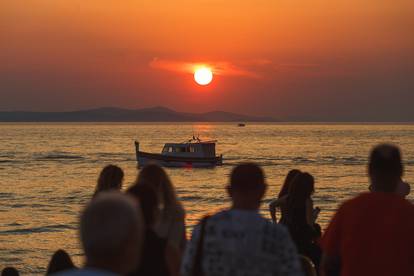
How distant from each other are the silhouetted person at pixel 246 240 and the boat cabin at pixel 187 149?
6809 cm

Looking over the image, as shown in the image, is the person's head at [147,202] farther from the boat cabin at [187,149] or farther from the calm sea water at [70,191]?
the boat cabin at [187,149]

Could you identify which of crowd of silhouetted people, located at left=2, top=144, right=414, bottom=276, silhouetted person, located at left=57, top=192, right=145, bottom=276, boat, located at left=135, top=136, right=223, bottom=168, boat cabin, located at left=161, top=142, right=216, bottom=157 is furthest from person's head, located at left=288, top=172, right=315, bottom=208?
boat cabin, located at left=161, top=142, right=216, bottom=157

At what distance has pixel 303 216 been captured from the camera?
322 inches

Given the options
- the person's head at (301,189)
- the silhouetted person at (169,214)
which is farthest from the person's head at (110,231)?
the person's head at (301,189)

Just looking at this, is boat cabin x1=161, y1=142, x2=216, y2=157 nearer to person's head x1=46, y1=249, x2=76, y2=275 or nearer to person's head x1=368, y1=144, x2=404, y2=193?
person's head x1=46, y1=249, x2=76, y2=275

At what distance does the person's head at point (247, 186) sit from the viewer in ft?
15.1

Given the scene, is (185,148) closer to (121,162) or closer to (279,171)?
(279,171)

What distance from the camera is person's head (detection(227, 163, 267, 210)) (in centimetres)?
459

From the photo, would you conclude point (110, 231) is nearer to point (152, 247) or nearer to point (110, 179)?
point (152, 247)

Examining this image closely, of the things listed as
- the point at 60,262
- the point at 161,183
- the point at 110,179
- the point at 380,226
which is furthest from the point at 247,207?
the point at 110,179

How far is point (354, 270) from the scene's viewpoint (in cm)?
475

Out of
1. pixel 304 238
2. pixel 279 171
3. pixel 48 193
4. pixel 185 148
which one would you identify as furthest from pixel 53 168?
pixel 304 238

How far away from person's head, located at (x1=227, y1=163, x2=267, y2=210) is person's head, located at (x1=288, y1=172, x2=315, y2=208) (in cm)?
348

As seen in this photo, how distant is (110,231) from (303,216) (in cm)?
543
